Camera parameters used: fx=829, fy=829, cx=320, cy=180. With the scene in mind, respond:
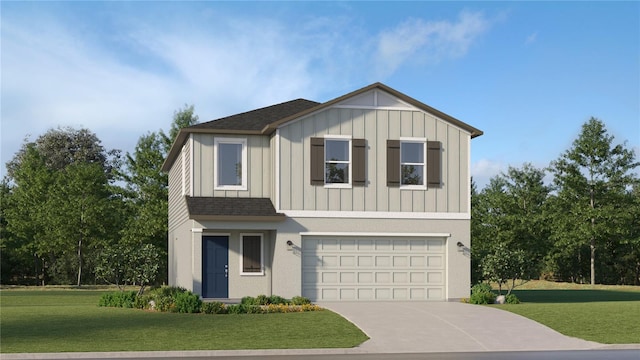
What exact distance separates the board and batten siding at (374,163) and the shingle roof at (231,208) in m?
0.69

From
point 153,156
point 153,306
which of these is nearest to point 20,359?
point 153,306

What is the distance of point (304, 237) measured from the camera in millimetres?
28328

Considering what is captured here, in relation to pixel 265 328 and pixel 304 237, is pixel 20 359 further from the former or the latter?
pixel 304 237

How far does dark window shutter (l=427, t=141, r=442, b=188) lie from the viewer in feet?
96.4

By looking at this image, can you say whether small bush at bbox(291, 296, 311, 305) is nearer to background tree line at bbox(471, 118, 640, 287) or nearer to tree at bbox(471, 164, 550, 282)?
background tree line at bbox(471, 118, 640, 287)

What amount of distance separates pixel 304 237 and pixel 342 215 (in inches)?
59.7

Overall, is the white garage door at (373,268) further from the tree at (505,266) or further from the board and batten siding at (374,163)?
the tree at (505,266)

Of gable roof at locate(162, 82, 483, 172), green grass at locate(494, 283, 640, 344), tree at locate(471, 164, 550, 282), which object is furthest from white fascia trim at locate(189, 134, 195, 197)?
tree at locate(471, 164, 550, 282)

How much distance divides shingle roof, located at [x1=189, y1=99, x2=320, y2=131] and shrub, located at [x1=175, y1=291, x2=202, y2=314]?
6961mm

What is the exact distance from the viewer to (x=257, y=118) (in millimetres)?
30875

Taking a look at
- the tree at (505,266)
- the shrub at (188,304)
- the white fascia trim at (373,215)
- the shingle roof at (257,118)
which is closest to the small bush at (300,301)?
the white fascia trim at (373,215)

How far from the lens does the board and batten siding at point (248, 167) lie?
2922 cm

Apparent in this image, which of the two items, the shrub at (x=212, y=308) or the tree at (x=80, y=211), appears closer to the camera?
the shrub at (x=212, y=308)

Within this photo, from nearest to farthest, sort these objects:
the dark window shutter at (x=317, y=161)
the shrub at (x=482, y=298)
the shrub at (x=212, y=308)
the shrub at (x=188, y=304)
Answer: the shrub at (x=212, y=308) < the shrub at (x=188, y=304) < the shrub at (x=482, y=298) < the dark window shutter at (x=317, y=161)
